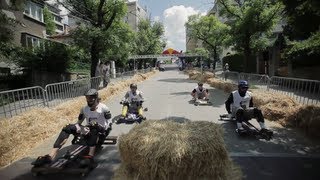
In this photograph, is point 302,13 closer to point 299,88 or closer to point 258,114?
point 299,88

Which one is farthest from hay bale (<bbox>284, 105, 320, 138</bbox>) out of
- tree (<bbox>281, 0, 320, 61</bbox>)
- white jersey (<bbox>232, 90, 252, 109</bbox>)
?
tree (<bbox>281, 0, 320, 61</bbox>)

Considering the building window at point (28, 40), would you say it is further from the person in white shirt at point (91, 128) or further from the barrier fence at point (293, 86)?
the person in white shirt at point (91, 128)

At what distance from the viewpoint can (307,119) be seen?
10070 millimetres

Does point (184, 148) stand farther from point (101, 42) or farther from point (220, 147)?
point (101, 42)

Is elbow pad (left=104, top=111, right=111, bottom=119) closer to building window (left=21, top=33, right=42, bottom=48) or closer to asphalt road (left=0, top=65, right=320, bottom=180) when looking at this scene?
asphalt road (left=0, top=65, right=320, bottom=180)

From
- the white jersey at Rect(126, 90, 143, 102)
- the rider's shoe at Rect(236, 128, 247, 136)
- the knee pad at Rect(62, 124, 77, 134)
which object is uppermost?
the knee pad at Rect(62, 124, 77, 134)

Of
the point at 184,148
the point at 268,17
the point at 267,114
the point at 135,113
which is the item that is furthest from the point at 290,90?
the point at 268,17

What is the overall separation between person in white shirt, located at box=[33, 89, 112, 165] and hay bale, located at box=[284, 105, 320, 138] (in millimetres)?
5353

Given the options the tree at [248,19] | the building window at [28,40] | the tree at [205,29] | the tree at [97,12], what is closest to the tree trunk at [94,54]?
the tree at [97,12]

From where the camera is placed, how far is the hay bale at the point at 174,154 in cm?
502

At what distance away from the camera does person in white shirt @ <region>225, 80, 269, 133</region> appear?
9.68 metres

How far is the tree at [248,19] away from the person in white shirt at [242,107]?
540 inches

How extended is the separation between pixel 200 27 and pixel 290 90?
3909cm

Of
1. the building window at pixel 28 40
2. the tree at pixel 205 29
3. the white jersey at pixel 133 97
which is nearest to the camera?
the white jersey at pixel 133 97
